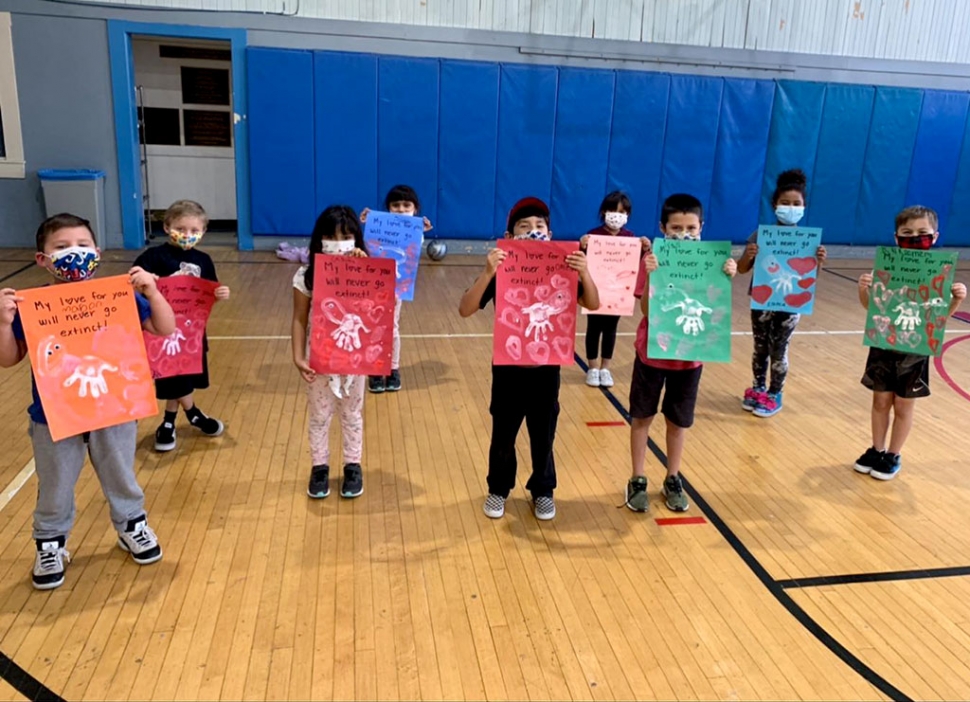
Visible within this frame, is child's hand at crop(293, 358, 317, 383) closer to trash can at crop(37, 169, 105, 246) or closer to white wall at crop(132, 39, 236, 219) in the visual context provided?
trash can at crop(37, 169, 105, 246)

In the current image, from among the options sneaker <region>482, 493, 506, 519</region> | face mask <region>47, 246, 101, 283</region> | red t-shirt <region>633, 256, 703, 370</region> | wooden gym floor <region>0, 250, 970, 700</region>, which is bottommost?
wooden gym floor <region>0, 250, 970, 700</region>

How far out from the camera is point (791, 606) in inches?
114

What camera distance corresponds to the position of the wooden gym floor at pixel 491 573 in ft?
8.16

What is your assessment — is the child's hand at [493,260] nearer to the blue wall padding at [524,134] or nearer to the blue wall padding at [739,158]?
the blue wall padding at [524,134]

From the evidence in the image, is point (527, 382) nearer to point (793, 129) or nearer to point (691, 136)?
point (691, 136)

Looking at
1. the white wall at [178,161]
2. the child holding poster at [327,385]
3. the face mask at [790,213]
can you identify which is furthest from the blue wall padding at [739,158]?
the child holding poster at [327,385]

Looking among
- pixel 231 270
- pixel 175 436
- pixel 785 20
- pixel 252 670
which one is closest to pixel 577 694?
pixel 252 670

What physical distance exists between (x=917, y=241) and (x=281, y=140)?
24.5 feet

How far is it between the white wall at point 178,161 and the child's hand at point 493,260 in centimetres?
818

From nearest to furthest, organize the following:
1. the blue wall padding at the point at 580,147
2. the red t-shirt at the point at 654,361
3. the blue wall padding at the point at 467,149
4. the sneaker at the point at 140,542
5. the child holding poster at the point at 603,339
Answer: the sneaker at the point at 140,542 < the red t-shirt at the point at 654,361 < the child holding poster at the point at 603,339 < the blue wall padding at the point at 467,149 < the blue wall padding at the point at 580,147

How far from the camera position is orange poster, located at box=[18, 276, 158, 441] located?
2.57m

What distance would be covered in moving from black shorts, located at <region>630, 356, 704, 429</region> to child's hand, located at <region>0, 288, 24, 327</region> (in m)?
2.46

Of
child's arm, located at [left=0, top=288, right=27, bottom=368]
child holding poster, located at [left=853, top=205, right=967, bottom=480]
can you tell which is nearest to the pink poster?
child holding poster, located at [left=853, top=205, right=967, bottom=480]

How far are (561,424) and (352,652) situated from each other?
2.32m
